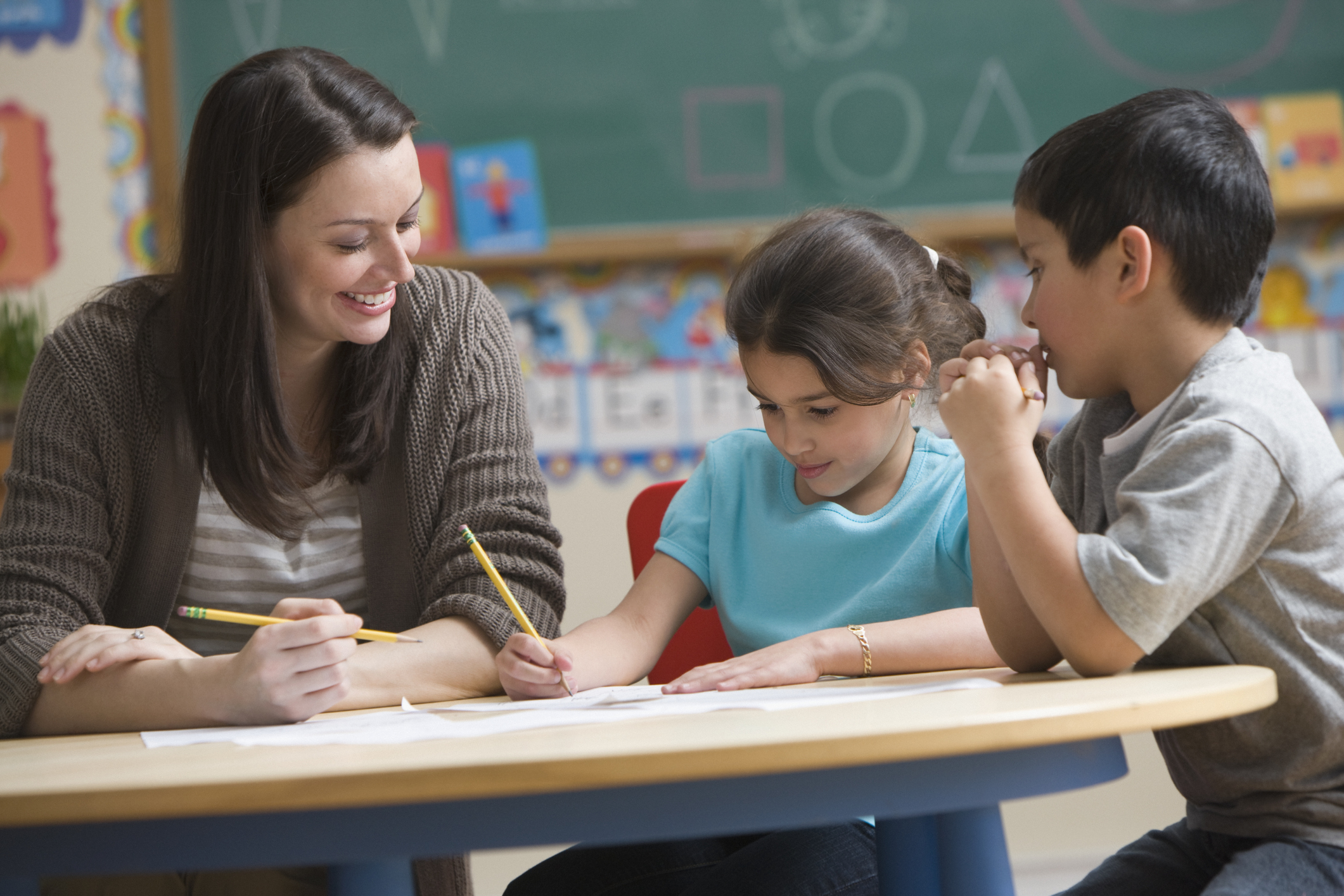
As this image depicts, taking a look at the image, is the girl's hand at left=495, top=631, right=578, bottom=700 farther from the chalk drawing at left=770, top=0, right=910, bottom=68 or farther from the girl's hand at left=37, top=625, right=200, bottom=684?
the chalk drawing at left=770, top=0, right=910, bottom=68

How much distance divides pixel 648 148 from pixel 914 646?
153cm

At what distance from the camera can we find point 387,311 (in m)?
1.30

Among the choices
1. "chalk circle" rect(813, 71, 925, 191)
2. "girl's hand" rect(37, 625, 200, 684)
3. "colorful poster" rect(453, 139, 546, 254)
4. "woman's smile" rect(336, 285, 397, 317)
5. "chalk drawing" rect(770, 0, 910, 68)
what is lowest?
"girl's hand" rect(37, 625, 200, 684)

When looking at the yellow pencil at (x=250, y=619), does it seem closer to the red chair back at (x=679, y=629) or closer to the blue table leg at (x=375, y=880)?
the blue table leg at (x=375, y=880)

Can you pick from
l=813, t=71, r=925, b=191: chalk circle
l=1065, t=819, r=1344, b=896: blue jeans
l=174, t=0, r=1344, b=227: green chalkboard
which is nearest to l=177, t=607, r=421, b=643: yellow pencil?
l=1065, t=819, r=1344, b=896: blue jeans

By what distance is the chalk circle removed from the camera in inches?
92.6

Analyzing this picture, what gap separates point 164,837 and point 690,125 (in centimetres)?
197

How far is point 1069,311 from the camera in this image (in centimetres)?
102

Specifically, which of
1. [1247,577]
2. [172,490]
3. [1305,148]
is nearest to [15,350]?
[172,490]

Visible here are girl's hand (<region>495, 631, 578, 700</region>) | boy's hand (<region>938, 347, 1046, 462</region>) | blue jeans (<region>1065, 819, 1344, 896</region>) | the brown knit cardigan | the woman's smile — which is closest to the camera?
blue jeans (<region>1065, 819, 1344, 896</region>)

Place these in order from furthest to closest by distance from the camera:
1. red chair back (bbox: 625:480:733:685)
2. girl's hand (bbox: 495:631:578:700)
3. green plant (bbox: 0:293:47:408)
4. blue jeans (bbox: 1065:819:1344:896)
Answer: green plant (bbox: 0:293:47:408)
red chair back (bbox: 625:480:733:685)
girl's hand (bbox: 495:631:578:700)
blue jeans (bbox: 1065:819:1344:896)

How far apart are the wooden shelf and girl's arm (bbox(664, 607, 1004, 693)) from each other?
1.32 metres

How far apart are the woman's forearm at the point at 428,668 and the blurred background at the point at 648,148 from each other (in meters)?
1.22

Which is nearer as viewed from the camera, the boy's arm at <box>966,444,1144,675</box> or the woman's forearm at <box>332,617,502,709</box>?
the boy's arm at <box>966,444,1144,675</box>
